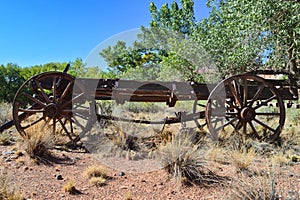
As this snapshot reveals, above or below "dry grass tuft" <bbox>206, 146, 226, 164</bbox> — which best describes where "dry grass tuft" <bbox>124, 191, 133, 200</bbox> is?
below

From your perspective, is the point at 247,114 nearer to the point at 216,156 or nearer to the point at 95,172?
the point at 216,156

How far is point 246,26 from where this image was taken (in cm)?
675

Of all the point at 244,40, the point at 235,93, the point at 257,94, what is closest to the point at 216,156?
the point at 235,93

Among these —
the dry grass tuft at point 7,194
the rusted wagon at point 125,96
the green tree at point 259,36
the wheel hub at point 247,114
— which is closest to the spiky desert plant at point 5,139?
the rusted wagon at point 125,96

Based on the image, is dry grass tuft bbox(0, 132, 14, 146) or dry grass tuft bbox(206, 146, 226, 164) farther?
dry grass tuft bbox(0, 132, 14, 146)

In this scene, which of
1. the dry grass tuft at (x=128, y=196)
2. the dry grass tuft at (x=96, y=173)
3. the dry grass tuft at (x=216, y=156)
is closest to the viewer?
the dry grass tuft at (x=128, y=196)

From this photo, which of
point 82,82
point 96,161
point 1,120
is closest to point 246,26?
point 82,82

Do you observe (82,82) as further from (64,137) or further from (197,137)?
(197,137)

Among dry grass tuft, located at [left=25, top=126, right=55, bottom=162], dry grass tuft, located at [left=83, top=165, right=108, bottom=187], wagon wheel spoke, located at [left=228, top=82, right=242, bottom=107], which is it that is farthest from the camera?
wagon wheel spoke, located at [left=228, top=82, right=242, bottom=107]

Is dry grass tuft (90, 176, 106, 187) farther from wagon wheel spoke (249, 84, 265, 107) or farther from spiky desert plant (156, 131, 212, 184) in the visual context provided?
wagon wheel spoke (249, 84, 265, 107)

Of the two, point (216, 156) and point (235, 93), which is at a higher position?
point (235, 93)

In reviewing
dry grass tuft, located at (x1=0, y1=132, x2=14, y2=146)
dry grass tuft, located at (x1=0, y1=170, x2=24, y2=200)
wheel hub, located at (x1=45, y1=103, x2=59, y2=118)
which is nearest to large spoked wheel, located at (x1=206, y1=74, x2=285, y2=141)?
wheel hub, located at (x1=45, y1=103, x2=59, y2=118)

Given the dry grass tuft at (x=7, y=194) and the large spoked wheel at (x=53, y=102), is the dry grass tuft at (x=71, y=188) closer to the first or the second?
the dry grass tuft at (x=7, y=194)

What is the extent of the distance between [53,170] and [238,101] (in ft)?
12.0
